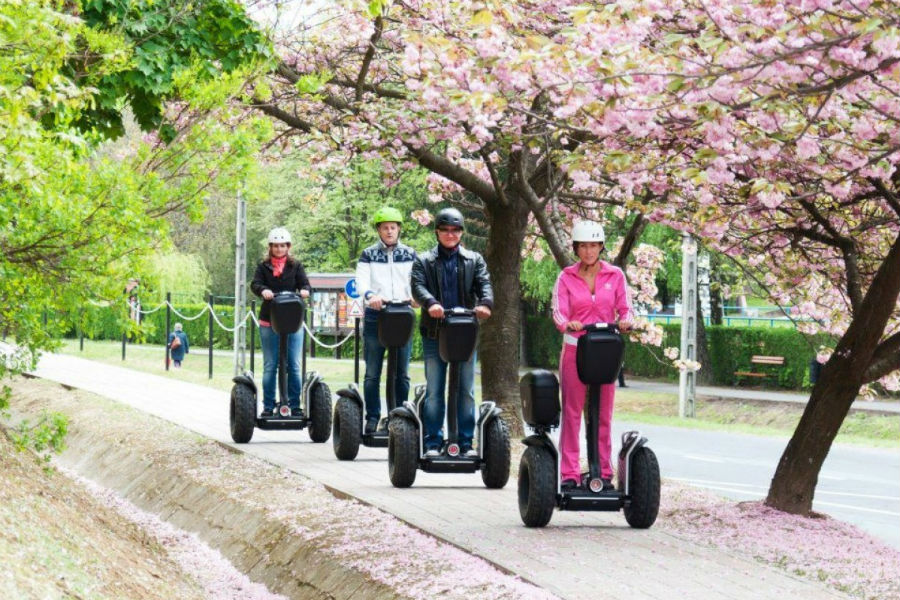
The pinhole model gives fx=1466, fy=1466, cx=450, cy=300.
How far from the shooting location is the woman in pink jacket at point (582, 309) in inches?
351

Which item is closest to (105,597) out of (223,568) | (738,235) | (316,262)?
(223,568)

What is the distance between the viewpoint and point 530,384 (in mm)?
8922

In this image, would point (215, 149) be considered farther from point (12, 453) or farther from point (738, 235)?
point (738, 235)

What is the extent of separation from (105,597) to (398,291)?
531 cm

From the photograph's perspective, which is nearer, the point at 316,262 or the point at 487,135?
the point at 487,135

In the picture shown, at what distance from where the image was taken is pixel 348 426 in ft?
41.4

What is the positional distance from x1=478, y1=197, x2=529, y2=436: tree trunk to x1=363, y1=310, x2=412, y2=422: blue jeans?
3859mm

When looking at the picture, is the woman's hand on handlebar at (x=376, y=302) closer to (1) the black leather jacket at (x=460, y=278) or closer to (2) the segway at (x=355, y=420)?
(2) the segway at (x=355, y=420)

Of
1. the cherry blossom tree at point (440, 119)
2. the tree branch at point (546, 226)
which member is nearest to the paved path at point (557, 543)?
the tree branch at point (546, 226)

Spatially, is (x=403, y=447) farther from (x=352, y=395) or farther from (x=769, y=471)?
(x=769, y=471)

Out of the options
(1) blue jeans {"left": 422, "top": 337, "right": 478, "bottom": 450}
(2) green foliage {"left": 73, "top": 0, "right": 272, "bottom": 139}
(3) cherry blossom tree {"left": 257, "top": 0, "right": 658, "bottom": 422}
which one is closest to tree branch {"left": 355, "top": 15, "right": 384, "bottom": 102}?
(3) cherry blossom tree {"left": 257, "top": 0, "right": 658, "bottom": 422}

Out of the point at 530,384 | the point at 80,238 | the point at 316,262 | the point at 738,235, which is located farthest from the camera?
the point at 316,262

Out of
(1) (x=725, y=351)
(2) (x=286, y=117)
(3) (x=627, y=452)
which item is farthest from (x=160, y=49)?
(1) (x=725, y=351)

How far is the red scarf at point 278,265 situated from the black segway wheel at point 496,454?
339 centimetres
